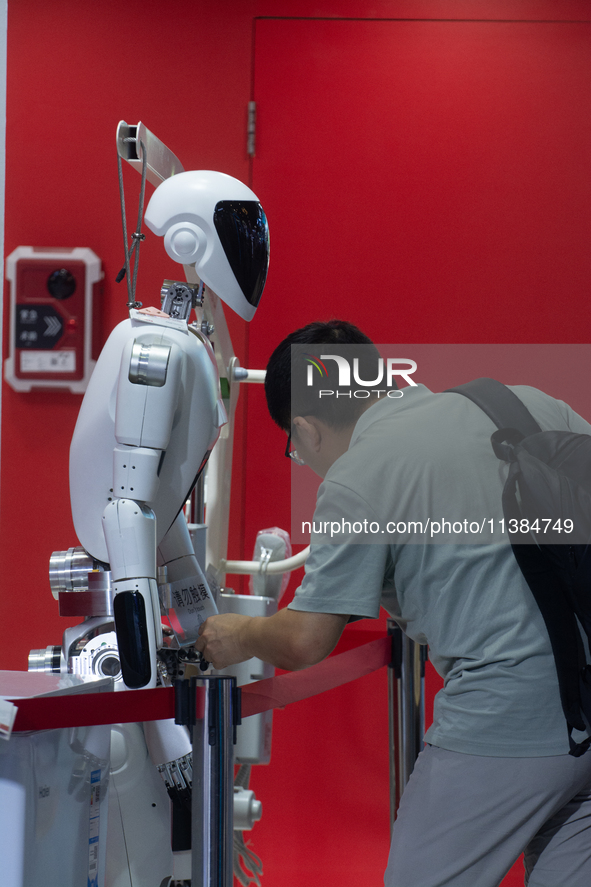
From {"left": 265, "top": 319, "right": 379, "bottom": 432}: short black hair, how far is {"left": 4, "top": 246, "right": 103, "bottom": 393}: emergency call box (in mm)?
1582

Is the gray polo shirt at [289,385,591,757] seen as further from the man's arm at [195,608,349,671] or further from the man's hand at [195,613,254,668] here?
the man's hand at [195,613,254,668]

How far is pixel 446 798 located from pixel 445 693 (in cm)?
15

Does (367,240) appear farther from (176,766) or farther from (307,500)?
(176,766)

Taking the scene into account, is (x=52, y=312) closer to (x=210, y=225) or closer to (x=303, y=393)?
(x=210, y=225)

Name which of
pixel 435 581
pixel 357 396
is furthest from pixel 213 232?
pixel 435 581

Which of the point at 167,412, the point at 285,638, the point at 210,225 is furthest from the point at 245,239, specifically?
the point at 285,638

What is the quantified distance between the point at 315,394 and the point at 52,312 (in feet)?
5.75

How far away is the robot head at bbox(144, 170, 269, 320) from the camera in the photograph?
6.08 ft

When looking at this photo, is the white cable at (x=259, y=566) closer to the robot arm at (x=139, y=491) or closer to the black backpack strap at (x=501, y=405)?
the robot arm at (x=139, y=491)

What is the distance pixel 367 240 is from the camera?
9.91 feet

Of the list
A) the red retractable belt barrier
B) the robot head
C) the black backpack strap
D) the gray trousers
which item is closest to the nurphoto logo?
the black backpack strap

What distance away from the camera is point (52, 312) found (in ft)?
9.84

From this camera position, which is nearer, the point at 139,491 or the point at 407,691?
the point at 139,491

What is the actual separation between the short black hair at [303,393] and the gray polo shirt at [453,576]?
0.69ft
